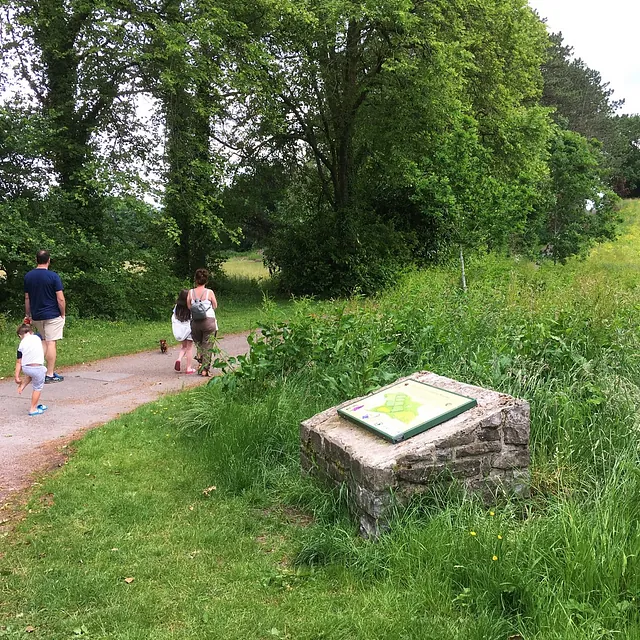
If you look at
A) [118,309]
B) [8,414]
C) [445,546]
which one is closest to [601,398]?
[445,546]

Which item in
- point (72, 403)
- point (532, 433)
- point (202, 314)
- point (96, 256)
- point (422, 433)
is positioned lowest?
point (72, 403)

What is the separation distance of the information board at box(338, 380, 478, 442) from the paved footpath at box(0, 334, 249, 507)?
3011 millimetres

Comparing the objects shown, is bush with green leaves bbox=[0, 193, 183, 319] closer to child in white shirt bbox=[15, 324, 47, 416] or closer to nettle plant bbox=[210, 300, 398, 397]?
child in white shirt bbox=[15, 324, 47, 416]

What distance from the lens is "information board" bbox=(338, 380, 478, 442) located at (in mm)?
4023

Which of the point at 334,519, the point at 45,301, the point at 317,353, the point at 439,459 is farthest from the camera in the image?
the point at 45,301

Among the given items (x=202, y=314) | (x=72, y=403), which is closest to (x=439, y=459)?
(x=72, y=403)

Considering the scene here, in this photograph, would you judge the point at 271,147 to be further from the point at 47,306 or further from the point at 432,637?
the point at 432,637

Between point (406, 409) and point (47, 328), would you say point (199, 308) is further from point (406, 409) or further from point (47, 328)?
point (406, 409)

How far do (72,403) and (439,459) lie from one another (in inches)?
219

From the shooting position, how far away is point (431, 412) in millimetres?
4129

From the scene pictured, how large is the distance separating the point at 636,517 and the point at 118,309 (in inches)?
558

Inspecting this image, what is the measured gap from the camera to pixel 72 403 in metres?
7.65

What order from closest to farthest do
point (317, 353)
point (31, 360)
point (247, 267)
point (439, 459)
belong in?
point (439, 459) < point (317, 353) < point (31, 360) < point (247, 267)

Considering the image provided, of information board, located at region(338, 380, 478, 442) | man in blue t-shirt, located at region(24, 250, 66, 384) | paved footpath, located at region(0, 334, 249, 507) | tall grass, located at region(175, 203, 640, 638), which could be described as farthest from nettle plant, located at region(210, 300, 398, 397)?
man in blue t-shirt, located at region(24, 250, 66, 384)
